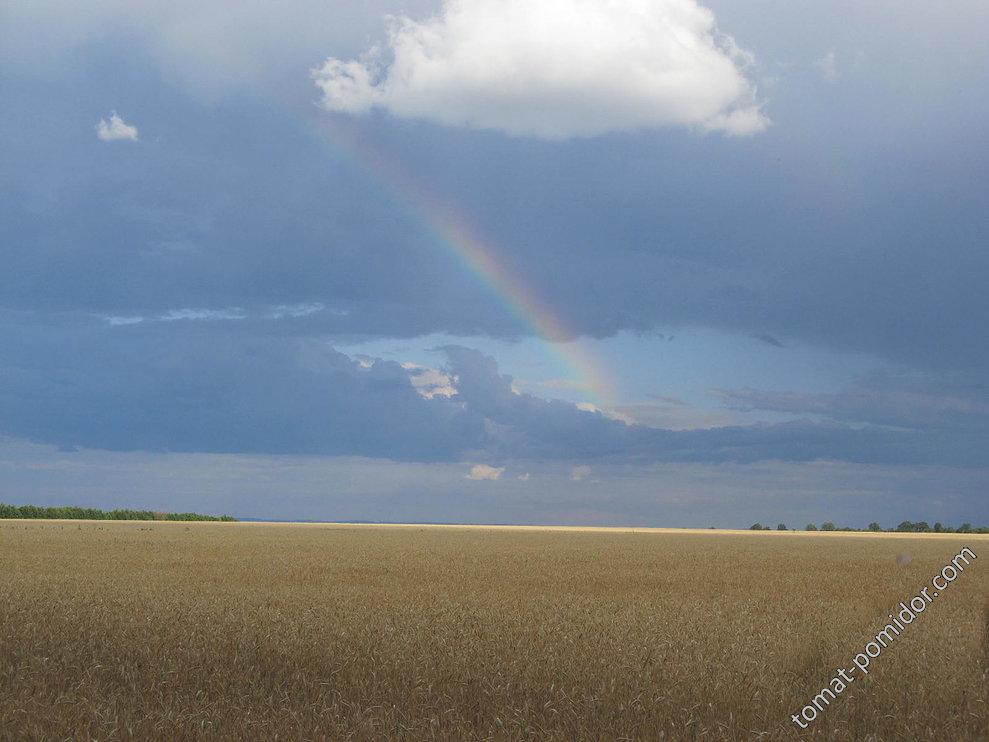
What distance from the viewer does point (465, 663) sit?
10836 millimetres

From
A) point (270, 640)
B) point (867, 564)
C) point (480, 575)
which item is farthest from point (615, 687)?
point (867, 564)

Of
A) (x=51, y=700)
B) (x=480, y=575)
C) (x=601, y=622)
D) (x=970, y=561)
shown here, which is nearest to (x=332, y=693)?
(x=51, y=700)

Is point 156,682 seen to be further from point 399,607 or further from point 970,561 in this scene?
point 970,561

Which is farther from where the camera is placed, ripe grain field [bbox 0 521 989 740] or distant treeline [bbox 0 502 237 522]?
distant treeline [bbox 0 502 237 522]

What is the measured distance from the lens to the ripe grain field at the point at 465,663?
28.3 feet

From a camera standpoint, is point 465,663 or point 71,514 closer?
point 465,663

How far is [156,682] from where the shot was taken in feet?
32.9

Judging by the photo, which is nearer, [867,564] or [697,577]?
[697,577]

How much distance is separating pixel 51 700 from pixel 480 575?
16.9 m

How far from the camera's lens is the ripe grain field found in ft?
28.3

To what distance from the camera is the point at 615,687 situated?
32.3ft

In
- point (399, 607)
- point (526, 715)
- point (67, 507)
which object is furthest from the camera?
point (67, 507)

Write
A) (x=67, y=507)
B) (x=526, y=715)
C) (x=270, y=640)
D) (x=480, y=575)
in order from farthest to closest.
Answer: (x=67, y=507)
(x=480, y=575)
(x=270, y=640)
(x=526, y=715)

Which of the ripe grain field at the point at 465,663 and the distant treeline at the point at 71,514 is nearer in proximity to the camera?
the ripe grain field at the point at 465,663
